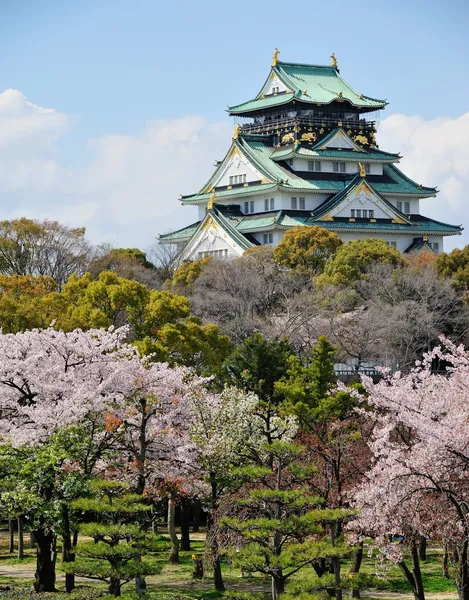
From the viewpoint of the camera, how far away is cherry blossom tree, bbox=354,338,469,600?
22.9 m

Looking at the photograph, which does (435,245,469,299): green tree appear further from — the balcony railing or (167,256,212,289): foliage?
the balcony railing

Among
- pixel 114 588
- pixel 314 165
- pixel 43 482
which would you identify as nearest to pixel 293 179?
pixel 314 165

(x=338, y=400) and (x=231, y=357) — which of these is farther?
(x=231, y=357)

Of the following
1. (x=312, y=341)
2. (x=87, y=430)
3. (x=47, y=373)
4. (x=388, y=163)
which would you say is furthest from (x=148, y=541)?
(x=388, y=163)

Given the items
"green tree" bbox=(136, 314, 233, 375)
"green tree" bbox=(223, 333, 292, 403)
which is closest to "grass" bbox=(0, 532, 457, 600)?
"green tree" bbox=(223, 333, 292, 403)

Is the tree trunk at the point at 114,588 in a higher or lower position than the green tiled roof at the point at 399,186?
lower

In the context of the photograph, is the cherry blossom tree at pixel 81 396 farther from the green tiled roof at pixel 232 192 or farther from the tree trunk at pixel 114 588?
the green tiled roof at pixel 232 192

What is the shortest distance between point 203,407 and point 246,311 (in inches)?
1109

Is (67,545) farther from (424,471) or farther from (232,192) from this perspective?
(232,192)

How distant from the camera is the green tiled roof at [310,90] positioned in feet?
301

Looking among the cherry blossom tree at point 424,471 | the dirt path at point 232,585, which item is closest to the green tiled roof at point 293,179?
the dirt path at point 232,585

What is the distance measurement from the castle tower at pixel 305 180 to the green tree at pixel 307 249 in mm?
10134

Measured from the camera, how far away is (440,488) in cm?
2230

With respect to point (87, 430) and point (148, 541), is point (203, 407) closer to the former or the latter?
point (87, 430)
